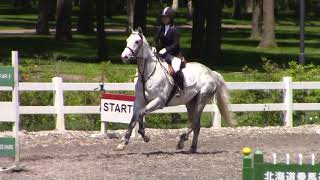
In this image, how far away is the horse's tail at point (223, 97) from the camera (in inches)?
642

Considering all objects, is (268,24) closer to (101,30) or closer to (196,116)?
(101,30)

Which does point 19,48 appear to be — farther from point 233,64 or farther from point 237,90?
point 237,90

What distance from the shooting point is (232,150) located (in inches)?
647

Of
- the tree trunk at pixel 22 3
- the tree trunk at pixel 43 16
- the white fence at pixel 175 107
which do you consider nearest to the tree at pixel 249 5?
the tree trunk at pixel 22 3

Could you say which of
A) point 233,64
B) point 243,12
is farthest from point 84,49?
point 243,12

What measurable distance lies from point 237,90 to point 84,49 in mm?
23792

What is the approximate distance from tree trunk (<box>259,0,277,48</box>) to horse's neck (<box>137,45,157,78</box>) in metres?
33.8

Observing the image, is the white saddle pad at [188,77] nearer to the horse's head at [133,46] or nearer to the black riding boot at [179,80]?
the black riding boot at [179,80]

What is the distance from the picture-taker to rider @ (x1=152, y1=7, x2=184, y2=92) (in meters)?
15.4

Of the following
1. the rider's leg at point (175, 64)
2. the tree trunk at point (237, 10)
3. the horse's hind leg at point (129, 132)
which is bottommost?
the tree trunk at point (237, 10)

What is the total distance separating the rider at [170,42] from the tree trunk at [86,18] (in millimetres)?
38190

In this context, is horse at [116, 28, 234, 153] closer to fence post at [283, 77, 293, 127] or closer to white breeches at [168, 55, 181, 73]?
white breeches at [168, 55, 181, 73]

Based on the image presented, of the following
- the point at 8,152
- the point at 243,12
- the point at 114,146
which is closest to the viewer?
the point at 8,152

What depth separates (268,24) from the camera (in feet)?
163
